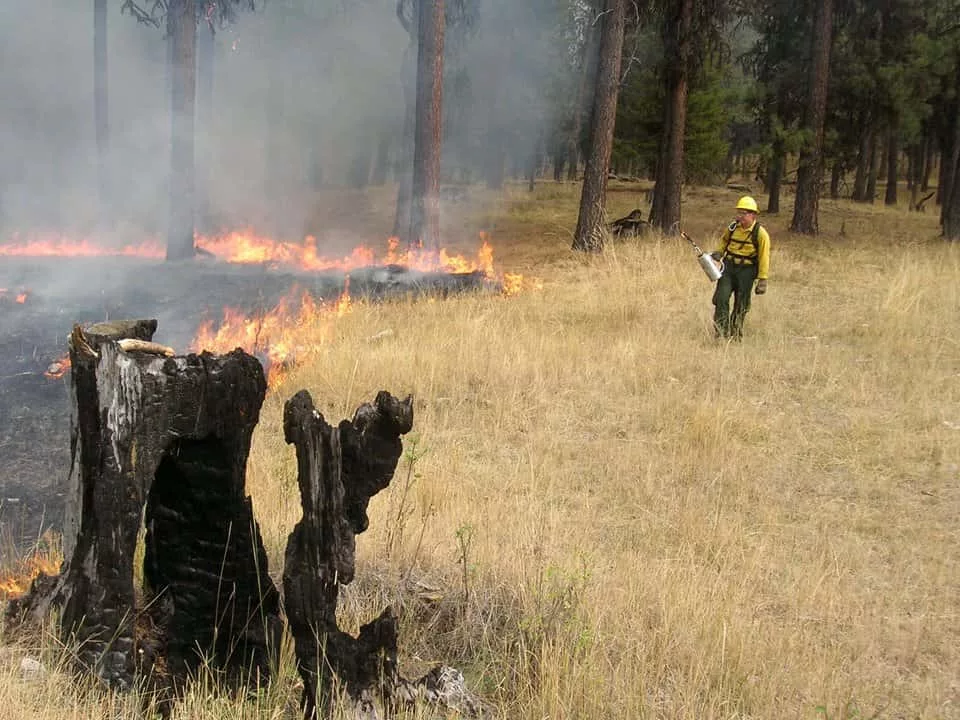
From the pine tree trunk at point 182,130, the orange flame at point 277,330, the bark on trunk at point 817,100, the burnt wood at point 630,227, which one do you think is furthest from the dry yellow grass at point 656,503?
the bark on trunk at point 817,100

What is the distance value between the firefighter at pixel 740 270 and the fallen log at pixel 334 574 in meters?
7.27

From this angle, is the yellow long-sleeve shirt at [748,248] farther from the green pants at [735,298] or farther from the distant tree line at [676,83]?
the distant tree line at [676,83]

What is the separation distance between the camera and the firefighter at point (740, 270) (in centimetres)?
937

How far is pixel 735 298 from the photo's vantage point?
9.52 meters

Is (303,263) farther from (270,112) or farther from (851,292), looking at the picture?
(270,112)

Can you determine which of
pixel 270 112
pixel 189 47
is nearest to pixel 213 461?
pixel 189 47

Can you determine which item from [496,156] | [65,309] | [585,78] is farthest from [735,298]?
[496,156]

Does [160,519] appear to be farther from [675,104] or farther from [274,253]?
[675,104]

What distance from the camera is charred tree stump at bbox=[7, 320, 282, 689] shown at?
295cm

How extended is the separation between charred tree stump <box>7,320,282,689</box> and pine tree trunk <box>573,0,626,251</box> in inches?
496

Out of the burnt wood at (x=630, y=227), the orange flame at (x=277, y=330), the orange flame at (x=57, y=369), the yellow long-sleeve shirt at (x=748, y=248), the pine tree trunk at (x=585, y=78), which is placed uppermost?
the pine tree trunk at (x=585, y=78)

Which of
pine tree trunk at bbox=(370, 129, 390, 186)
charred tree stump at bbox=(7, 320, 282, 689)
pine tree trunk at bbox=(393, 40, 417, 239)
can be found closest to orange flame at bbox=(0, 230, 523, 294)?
pine tree trunk at bbox=(393, 40, 417, 239)

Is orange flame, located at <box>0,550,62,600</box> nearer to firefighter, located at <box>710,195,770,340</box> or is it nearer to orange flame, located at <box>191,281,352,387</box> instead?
orange flame, located at <box>191,281,352,387</box>

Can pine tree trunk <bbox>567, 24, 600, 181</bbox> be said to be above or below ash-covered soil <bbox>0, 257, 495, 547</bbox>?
above
